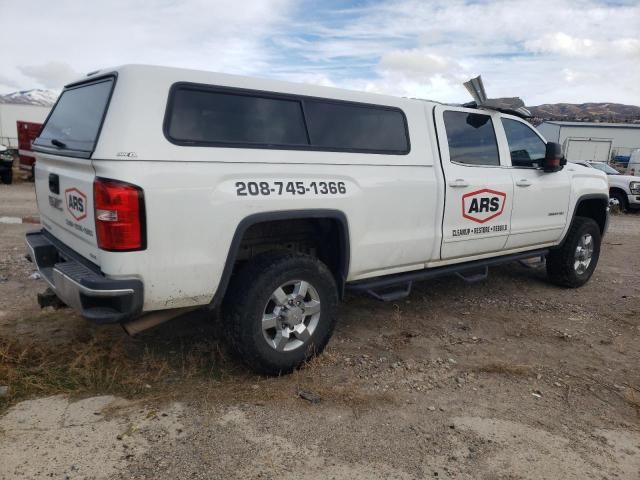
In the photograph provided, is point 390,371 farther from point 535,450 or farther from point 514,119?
point 514,119

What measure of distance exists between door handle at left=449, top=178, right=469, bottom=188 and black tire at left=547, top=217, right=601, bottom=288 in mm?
2180

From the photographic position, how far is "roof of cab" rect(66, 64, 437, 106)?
9.23ft

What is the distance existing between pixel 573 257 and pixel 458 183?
242 cm

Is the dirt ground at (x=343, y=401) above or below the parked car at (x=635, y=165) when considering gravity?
below

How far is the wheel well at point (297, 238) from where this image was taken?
121 inches

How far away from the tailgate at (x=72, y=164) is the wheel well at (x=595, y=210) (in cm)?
523

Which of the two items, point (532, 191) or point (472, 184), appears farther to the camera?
point (532, 191)

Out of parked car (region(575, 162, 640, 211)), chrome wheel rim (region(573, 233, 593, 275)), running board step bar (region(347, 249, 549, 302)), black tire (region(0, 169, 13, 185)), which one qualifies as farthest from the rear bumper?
parked car (region(575, 162, 640, 211))

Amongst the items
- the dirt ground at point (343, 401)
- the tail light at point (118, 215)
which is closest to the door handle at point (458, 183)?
the dirt ground at point (343, 401)

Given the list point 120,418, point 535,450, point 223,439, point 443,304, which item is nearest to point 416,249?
point 443,304

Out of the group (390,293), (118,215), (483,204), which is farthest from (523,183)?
(118,215)

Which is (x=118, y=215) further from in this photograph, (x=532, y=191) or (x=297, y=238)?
(x=532, y=191)

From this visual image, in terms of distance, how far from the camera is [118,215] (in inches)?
103

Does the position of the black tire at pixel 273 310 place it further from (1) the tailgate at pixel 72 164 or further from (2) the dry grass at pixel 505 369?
(2) the dry grass at pixel 505 369
